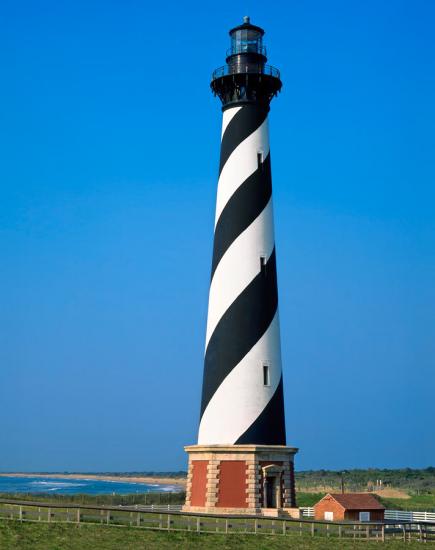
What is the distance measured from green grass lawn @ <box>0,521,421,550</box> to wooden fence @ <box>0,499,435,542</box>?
24.1 inches

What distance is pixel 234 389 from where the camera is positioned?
1207 inches

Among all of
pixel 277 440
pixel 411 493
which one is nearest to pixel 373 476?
pixel 411 493

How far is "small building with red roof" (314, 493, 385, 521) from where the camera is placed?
35.3m

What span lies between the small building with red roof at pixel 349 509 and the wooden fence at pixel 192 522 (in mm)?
5459

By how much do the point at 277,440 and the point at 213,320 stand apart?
16.0ft

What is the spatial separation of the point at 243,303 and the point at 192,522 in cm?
820

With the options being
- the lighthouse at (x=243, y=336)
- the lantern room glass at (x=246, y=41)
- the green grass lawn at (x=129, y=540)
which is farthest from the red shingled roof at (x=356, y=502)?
the lantern room glass at (x=246, y=41)

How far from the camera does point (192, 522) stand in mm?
26438

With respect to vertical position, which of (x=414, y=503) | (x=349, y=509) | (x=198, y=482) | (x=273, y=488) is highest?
(x=414, y=503)

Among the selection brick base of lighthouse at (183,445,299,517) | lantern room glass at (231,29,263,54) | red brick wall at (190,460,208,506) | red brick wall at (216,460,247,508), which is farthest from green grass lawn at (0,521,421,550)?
lantern room glass at (231,29,263,54)

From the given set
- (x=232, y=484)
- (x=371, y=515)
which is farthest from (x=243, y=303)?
(x=371, y=515)

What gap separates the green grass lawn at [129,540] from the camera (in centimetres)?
2231

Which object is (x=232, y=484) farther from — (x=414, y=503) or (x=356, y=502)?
(x=414, y=503)

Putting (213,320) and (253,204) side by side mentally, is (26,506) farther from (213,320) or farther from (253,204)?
(253,204)
